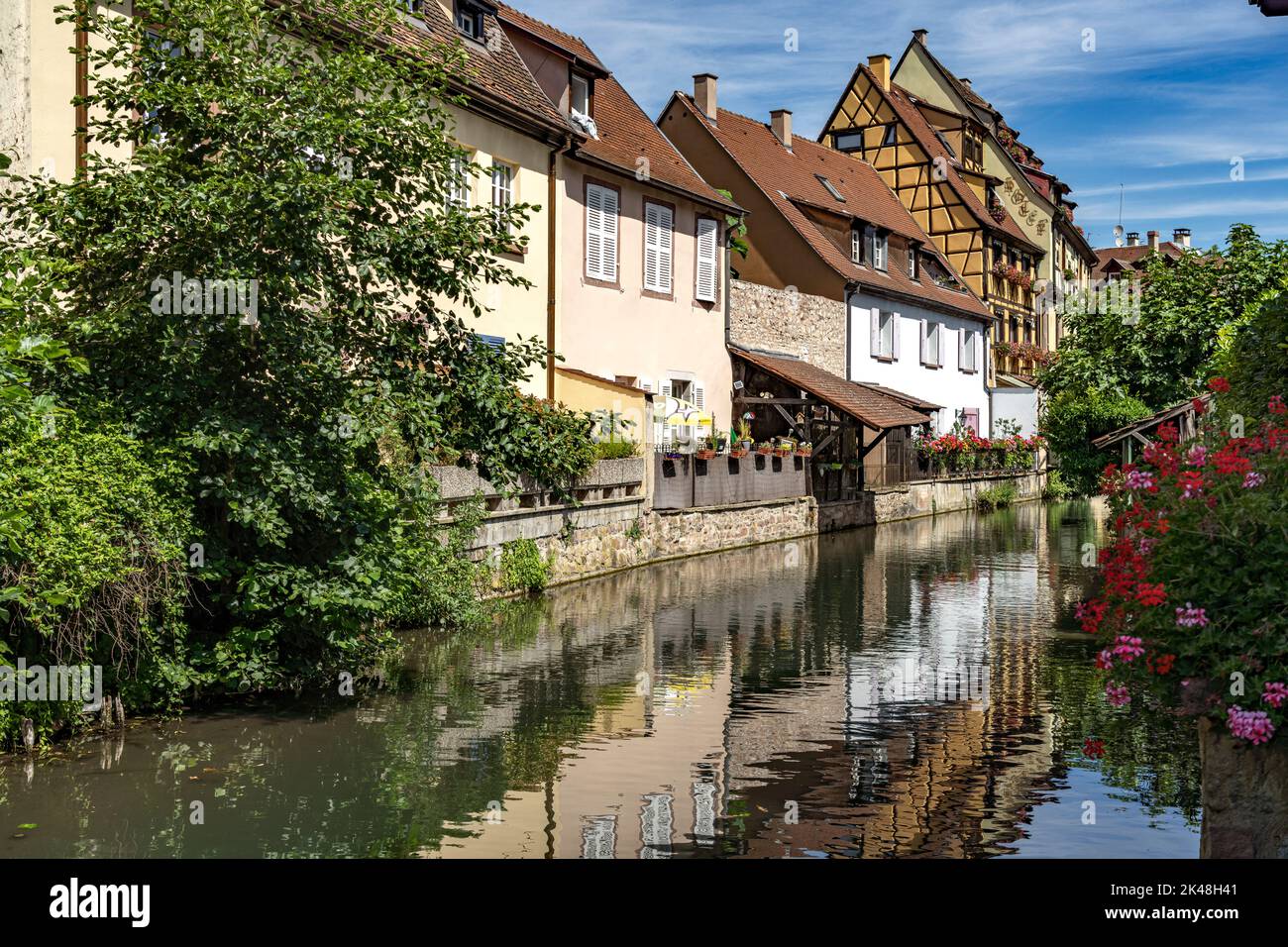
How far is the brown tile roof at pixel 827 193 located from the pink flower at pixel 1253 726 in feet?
94.8

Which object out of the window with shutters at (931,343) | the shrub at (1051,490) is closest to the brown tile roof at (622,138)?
the window with shutters at (931,343)

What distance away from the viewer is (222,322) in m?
9.99

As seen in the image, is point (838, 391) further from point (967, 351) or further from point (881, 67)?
point (881, 67)

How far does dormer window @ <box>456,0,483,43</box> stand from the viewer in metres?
20.9

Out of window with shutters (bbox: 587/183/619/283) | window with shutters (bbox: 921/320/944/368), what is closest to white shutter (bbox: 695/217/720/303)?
window with shutters (bbox: 587/183/619/283)

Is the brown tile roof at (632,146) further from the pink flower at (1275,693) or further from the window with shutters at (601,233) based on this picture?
the pink flower at (1275,693)

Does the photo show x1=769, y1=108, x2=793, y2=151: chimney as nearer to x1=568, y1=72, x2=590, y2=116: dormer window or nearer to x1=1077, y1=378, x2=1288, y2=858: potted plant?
→ x1=568, y1=72, x2=590, y2=116: dormer window

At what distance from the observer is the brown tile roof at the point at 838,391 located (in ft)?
93.0

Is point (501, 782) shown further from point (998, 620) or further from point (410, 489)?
point (998, 620)

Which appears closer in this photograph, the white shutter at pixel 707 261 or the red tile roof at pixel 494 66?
the red tile roof at pixel 494 66

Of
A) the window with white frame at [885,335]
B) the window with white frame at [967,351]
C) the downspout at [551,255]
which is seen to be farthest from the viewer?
the window with white frame at [967,351]

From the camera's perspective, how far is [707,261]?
90.2ft

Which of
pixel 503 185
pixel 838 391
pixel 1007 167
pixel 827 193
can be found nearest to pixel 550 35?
pixel 503 185
